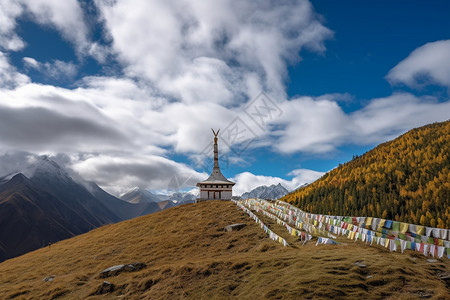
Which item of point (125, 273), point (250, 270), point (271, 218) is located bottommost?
point (125, 273)

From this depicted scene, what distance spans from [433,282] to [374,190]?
33.4m

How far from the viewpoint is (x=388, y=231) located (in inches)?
1171

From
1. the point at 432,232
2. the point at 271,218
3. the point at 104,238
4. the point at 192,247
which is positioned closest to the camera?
the point at 432,232

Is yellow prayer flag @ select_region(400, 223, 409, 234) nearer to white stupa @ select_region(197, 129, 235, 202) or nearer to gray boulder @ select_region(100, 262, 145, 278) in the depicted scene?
gray boulder @ select_region(100, 262, 145, 278)

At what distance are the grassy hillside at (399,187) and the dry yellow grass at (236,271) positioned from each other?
17.0 m

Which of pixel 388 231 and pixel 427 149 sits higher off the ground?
pixel 427 149

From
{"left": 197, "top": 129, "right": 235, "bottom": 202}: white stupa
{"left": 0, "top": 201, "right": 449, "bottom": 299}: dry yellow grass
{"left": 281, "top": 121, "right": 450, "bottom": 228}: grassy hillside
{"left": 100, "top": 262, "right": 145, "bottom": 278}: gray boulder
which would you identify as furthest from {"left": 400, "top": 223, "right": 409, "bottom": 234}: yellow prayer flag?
{"left": 197, "top": 129, "right": 235, "bottom": 202}: white stupa

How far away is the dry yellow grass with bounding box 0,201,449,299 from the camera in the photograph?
14.4 meters

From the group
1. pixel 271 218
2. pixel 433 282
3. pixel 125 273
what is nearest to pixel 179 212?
pixel 271 218

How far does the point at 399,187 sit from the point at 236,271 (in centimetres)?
3717

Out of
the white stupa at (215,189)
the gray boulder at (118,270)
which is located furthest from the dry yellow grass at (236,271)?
the white stupa at (215,189)

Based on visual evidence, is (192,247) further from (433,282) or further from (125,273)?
(433,282)

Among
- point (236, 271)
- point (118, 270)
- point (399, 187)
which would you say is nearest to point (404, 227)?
point (399, 187)

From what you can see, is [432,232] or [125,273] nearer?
[125,273]
